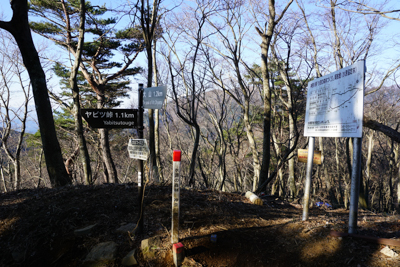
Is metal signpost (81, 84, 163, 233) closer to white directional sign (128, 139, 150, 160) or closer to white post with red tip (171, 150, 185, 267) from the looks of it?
white directional sign (128, 139, 150, 160)

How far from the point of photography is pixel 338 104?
3.32 m

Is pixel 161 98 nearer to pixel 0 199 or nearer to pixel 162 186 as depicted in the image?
pixel 162 186

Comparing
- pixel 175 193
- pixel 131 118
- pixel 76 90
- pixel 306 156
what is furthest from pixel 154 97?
pixel 76 90

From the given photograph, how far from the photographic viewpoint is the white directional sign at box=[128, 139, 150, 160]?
3194mm

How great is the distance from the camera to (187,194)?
5008 mm

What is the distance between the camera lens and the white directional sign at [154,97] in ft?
10.7

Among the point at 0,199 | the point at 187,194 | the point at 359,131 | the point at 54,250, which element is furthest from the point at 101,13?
the point at 359,131

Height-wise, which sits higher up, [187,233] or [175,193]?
[175,193]

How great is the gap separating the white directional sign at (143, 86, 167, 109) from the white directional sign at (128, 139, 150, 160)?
0.50 metres

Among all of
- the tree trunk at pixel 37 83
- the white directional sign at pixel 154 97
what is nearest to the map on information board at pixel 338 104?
the white directional sign at pixel 154 97

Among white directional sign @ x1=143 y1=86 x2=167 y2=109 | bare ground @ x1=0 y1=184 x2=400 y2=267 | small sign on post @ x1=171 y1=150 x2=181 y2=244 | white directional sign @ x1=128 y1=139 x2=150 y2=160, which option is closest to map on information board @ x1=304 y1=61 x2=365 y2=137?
bare ground @ x1=0 y1=184 x2=400 y2=267

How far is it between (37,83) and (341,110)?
236 inches

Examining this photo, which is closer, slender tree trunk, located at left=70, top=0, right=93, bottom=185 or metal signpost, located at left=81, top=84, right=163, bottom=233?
metal signpost, located at left=81, top=84, right=163, bottom=233

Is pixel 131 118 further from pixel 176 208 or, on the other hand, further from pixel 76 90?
pixel 76 90
